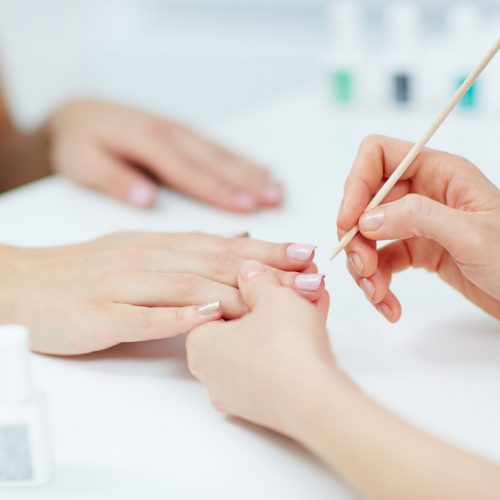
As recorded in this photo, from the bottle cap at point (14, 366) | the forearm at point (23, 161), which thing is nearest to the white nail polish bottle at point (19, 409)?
the bottle cap at point (14, 366)

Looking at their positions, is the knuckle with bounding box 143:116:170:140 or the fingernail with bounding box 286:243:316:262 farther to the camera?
the knuckle with bounding box 143:116:170:140

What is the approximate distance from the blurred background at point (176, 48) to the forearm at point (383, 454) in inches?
48.0

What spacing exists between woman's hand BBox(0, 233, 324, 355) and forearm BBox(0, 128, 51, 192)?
0.73 meters

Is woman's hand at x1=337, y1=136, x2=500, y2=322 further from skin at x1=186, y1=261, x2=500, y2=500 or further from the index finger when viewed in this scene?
skin at x1=186, y1=261, x2=500, y2=500

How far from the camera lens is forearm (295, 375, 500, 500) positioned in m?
0.47

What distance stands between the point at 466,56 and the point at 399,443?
872 mm

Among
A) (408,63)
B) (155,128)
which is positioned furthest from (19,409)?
(408,63)

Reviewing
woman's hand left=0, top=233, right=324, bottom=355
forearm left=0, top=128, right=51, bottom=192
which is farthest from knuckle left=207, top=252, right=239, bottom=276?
forearm left=0, top=128, right=51, bottom=192

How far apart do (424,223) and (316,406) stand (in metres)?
0.18

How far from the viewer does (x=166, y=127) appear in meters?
1.15

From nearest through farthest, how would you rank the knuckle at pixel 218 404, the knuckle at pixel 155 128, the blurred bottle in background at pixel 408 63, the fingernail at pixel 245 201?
the knuckle at pixel 218 404, the fingernail at pixel 245 201, the knuckle at pixel 155 128, the blurred bottle in background at pixel 408 63

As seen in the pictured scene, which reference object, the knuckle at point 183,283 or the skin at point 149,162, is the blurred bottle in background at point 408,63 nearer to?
the skin at point 149,162

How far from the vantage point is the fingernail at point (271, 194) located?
39.6 inches

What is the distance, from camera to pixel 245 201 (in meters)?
1.01
